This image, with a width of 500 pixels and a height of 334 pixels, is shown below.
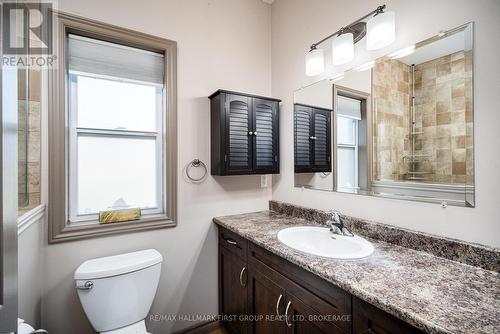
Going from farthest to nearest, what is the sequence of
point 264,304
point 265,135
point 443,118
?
point 265,135
point 264,304
point 443,118

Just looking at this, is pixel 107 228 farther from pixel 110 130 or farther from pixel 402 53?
pixel 402 53

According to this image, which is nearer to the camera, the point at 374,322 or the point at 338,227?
the point at 374,322

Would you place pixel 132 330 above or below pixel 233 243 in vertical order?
below

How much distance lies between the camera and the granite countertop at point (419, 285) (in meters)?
0.64

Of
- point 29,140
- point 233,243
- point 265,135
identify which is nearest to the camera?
point 29,140

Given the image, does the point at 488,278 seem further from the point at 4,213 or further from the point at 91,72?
the point at 91,72

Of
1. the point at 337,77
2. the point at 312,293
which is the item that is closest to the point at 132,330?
the point at 312,293

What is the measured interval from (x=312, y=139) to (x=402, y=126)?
0.65 metres

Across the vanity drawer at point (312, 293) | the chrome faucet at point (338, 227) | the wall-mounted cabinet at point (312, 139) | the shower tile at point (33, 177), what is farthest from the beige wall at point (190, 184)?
the chrome faucet at point (338, 227)

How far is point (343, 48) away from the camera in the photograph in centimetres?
145

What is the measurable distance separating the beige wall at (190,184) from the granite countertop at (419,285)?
79cm

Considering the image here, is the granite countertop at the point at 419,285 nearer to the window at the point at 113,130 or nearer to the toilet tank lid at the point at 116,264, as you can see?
the toilet tank lid at the point at 116,264

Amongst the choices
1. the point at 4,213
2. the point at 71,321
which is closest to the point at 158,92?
the point at 4,213

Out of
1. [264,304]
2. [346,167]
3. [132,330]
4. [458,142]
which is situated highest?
[458,142]
